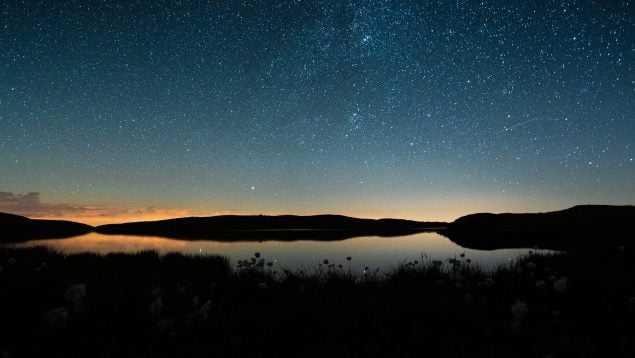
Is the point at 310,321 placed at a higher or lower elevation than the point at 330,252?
higher

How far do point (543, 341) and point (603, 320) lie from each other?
2257mm

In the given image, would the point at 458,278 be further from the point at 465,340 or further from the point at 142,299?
the point at 142,299

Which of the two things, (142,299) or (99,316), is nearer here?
(99,316)

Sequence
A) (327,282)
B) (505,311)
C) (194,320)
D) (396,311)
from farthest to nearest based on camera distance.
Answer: (327,282), (505,311), (396,311), (194,320)

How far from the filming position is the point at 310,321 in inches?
187

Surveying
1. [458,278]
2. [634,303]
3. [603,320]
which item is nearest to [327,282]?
[458,278]

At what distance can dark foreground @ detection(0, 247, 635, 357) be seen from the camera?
3.95m

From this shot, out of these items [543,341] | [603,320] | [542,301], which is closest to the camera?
[543,341]

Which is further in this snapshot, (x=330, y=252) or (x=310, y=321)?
(x=330, y=252)

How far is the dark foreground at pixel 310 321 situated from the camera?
3.95 meters

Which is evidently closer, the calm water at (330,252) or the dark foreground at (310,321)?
the dark foreground at (310,321)

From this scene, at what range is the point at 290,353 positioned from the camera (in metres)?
3.84

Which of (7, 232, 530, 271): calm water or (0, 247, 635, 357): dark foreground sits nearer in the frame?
(0, 247, 635, 357): dark foreground

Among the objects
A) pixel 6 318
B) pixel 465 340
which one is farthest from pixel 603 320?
pixel 6 318
